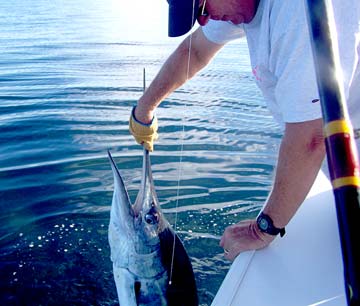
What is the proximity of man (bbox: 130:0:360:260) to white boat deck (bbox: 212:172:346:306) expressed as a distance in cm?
12

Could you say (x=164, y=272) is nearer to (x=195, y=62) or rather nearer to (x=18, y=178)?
(x=195, y=62)

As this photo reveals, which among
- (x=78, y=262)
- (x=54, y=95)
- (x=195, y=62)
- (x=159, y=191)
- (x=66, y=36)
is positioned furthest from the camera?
(x=66, y=36)

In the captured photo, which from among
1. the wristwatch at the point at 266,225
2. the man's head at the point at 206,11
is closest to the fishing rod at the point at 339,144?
the man's head at the point at 206,11

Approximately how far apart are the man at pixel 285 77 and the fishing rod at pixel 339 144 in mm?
630

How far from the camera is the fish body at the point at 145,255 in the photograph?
2.07m

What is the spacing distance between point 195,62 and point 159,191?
2083 mm

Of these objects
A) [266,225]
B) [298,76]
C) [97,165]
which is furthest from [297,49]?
[97,165]

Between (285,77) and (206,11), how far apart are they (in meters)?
0.63

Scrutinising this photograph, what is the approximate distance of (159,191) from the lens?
16.1 ft

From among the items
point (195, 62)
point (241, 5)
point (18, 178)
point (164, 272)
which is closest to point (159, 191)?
point (18, 178)

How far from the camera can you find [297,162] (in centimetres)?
182

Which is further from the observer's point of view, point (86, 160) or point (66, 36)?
point (66, 36)

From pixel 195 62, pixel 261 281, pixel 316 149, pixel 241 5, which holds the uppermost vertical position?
pixel 241 5

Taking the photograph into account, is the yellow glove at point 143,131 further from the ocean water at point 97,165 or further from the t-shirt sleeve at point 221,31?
the ocean water at point 97,165
